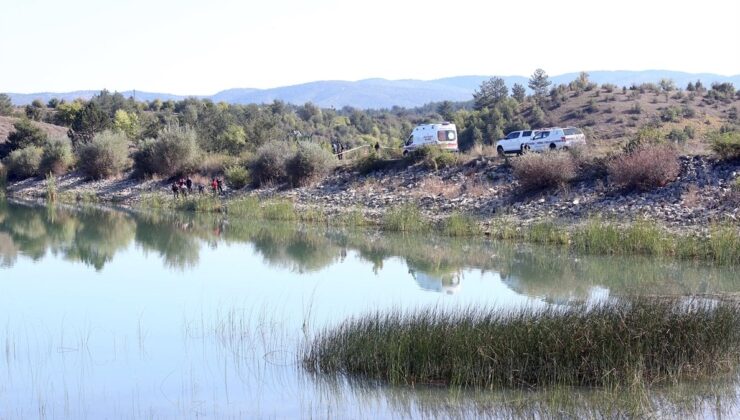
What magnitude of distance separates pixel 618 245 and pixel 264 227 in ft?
52.6

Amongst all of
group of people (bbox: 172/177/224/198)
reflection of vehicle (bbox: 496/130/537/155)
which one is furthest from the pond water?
reflection of vehicle (bbox: 496/130/537/155)

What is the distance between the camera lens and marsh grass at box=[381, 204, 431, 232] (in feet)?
108

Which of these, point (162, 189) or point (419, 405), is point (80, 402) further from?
point (162, 189)

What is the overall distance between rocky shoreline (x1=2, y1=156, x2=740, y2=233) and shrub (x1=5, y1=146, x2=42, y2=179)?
15996mm

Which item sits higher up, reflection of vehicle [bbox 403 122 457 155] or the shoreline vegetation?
reflection of vehicle [bbox 403 122 457 155]

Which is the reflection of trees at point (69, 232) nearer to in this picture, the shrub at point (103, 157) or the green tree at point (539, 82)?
the shrub at point (103, 157)

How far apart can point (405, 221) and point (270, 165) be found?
14.9m

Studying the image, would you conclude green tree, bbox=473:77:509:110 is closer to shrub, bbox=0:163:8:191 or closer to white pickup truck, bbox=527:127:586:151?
white pickup truck, bbox=527:127:586:151

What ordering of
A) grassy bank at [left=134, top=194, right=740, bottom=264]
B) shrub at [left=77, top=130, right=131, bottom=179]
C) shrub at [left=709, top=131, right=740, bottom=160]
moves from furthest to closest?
shrub at [left=77, top=130, right=131, bottom=179] → shrub at [left=709, top=131, right=740, bottom=160] → grassy bank at [left=134, top=194, right=740, bottom=264]

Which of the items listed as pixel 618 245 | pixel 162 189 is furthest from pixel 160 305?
pixel 162 189

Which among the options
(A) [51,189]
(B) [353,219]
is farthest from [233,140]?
(B) [353,219]

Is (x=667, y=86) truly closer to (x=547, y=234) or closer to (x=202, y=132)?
(x=202, y=132)

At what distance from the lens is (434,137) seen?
4700cm

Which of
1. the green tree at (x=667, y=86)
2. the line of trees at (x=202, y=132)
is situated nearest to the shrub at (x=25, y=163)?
the line of trees at (x=202, y=132)
